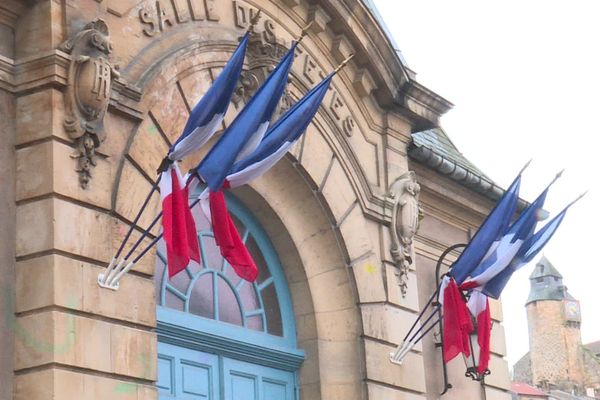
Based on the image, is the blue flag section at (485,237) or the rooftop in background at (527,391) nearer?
the blue flag section at (485,237)

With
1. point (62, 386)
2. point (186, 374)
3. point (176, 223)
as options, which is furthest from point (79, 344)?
point (186, 374)

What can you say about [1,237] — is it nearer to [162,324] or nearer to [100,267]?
[100,267]

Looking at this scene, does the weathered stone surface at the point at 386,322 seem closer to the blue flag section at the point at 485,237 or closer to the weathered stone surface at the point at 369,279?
the weathered stone surface at the point at 369,279

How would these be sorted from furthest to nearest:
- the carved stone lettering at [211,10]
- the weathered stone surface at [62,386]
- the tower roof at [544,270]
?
the tower roof at [544,270], the carved stone lettering at [211,10], the weathered stone surface at [62,386]

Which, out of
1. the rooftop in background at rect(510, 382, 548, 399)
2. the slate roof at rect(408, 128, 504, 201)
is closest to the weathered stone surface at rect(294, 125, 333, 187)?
the slate roof at rect(408, 128, 504, 201)

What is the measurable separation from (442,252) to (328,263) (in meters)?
2.70

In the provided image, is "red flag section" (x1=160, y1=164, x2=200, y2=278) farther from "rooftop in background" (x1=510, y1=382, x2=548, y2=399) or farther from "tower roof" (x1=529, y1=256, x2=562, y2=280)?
"tower roof" (x1=529, y1=256, x2=562, y2=280)

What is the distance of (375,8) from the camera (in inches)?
645

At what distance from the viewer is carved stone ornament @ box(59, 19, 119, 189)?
371 inches

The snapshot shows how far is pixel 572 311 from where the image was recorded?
366 feet

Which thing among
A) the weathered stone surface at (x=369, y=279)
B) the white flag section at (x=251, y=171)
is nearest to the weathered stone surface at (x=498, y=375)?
the weathered stone surface at (x=369, y=279)

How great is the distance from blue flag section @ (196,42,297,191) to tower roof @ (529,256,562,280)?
4010 inches

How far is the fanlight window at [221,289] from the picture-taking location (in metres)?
11.2

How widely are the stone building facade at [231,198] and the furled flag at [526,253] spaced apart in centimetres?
97
